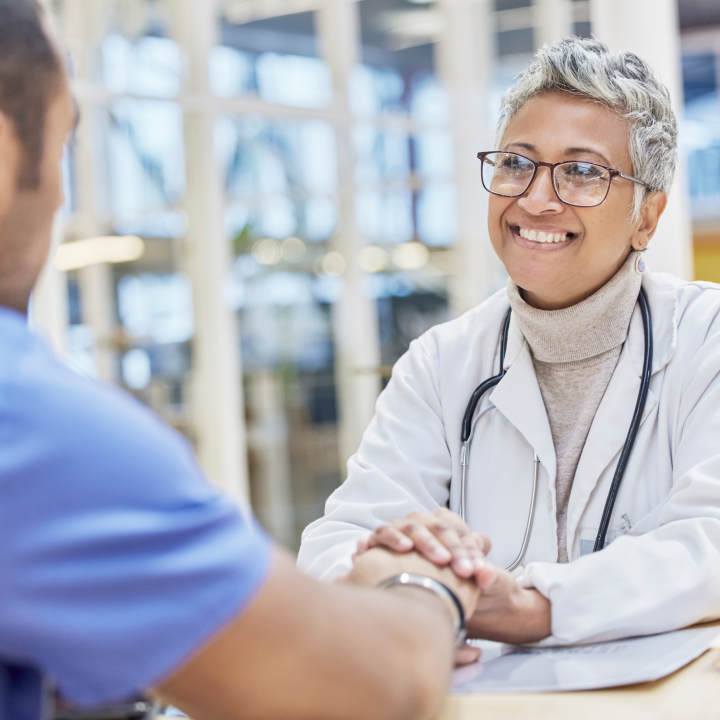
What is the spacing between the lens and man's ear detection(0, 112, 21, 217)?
2.30ft

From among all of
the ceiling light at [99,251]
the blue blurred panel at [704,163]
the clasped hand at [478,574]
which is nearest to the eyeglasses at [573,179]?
the clasped hand at [478,574]

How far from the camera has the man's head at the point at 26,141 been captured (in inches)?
27.8

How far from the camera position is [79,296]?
417 centimetres

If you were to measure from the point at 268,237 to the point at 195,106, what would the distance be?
0.78m

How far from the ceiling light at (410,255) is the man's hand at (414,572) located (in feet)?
14.6

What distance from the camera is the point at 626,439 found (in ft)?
5.03

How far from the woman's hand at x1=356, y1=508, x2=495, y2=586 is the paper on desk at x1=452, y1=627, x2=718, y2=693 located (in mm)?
110

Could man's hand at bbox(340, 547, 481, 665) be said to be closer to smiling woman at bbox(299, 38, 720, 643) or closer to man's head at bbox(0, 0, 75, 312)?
smiling woman at bbox(299, 38, 720, 643)

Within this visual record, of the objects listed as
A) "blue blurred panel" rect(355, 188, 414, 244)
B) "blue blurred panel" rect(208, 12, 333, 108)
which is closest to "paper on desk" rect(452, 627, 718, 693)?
"blue blurred panel" rect(208, 12, 333, 108)

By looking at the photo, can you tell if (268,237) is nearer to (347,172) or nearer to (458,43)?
(347,172)

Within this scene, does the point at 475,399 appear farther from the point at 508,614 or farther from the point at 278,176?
the point at 278,176

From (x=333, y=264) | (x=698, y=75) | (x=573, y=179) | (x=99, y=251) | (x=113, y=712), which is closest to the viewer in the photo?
(x=113, y=712)

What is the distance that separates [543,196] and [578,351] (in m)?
0.29

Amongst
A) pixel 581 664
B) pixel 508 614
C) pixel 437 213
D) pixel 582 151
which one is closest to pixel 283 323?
pixel 437 213
